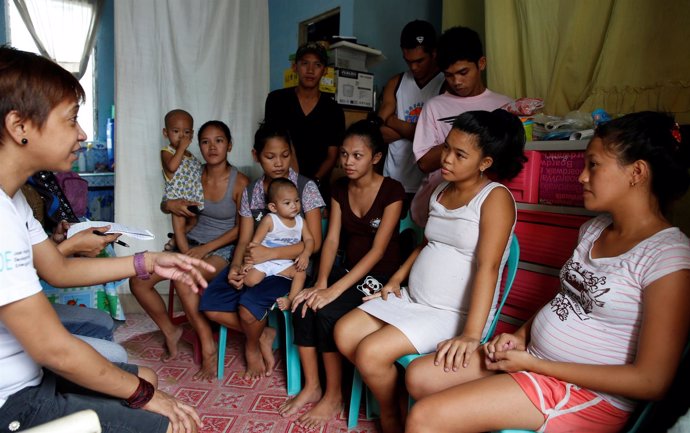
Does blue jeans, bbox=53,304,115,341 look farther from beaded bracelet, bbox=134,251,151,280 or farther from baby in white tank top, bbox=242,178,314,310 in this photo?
baby in white tank top, bbox=242,178,314,310

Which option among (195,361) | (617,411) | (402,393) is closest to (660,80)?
(617,411)

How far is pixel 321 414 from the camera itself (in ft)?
6.12

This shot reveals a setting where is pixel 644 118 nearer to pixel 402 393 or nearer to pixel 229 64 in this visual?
pixel 402 393

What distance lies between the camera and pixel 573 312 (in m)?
1.22

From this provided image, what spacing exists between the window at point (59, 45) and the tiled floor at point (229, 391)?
3.33 m

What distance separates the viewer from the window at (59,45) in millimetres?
5059

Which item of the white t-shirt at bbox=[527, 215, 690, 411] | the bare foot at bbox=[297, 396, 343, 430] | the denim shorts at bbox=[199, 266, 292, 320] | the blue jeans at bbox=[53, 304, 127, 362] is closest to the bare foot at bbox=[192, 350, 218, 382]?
the denim shorts at bbox=[199, 266, 292, 320]

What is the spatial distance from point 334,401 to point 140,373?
2.98ft

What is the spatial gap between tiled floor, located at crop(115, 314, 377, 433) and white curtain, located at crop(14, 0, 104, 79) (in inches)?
160

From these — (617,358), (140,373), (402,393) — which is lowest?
(402,393)

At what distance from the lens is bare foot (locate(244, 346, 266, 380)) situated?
7.41 ft

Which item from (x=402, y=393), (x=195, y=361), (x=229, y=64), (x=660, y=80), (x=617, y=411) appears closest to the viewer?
(x=617, y=411)

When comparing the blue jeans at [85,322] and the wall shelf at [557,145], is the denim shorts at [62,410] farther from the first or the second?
the wall shelf at [557,145]

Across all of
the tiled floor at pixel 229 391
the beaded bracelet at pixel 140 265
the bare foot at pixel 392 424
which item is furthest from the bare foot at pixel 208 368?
the beaded bracelet at pixel 140 265
